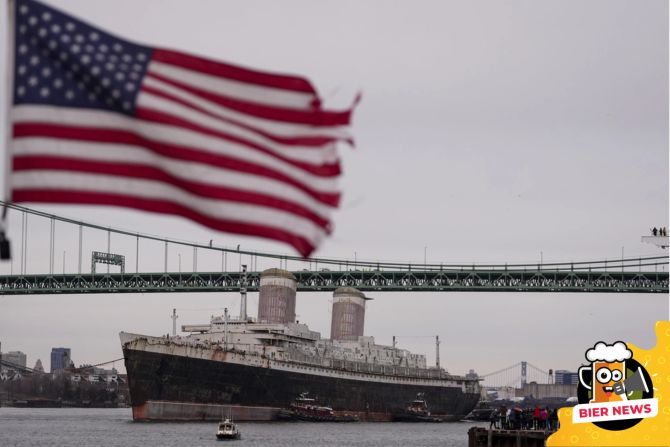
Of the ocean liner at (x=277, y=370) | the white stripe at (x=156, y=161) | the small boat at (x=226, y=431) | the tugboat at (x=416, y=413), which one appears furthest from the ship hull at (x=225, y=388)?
the white stripe at (x=156, y=161)

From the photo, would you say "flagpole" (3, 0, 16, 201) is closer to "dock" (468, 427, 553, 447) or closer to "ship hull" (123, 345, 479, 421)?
"dock" (468, 427, 553, 447)

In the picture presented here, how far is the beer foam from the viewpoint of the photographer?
805 inches

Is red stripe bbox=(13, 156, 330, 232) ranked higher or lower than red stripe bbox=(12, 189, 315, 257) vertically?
higher

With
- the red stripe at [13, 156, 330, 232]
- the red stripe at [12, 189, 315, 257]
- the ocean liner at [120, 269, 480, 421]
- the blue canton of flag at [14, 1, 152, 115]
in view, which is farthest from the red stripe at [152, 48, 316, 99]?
the ocean liner at [120, 269, 480, 421]

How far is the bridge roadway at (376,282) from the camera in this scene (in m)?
121

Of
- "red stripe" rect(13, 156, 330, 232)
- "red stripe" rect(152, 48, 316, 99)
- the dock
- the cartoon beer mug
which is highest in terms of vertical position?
"red stripe" rect(152, 48, 316, 99)

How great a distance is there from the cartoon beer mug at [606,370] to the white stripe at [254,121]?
40.7ft

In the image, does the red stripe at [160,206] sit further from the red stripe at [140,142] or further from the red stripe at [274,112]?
the red stripe at [274,112]

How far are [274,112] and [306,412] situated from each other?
255 feet

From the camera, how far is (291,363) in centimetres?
8738

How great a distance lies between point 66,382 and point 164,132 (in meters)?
181

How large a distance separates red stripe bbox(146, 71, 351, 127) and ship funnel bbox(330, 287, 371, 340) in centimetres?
9876

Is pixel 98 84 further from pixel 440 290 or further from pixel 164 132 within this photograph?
pixel 440 290

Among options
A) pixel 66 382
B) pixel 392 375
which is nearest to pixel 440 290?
pixel 392 375
